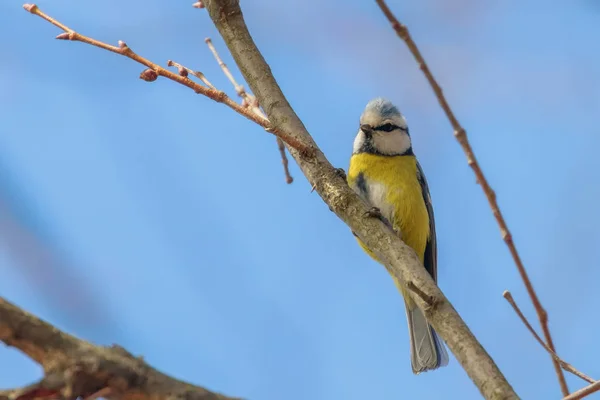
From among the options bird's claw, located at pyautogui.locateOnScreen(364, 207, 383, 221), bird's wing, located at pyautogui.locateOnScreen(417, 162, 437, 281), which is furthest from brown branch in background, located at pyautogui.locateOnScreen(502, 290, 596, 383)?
bird's wing, located at pyautogui.locateOnScreen(417, 162, 437, 281)

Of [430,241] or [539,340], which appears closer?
[539,340]

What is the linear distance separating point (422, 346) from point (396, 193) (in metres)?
0.73

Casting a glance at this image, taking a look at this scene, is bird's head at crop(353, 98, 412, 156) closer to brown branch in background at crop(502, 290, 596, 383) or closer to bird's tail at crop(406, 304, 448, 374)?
bird's tail at crop(406, 304, 448, 374)

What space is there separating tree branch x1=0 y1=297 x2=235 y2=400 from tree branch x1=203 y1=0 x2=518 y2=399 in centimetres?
68

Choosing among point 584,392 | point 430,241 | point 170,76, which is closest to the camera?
point 584,392

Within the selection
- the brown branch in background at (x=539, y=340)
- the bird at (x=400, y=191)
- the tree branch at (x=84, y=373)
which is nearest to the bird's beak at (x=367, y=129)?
the bird at (x=400, y=191)

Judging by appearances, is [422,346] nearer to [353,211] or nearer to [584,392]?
[353,211]

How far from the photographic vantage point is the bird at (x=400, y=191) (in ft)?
11.4

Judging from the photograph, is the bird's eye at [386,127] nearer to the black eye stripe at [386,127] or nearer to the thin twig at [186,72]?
the black eye stripe at [386,127]

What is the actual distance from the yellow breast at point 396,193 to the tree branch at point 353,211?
151cm

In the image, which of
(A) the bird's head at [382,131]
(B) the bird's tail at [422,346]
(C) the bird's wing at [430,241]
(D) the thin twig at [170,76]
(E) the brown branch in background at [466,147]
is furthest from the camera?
(A) the bird's head at [382,131]

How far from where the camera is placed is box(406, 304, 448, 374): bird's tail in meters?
3.34

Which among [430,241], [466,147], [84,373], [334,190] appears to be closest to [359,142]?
[430,241]

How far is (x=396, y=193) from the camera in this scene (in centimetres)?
364
